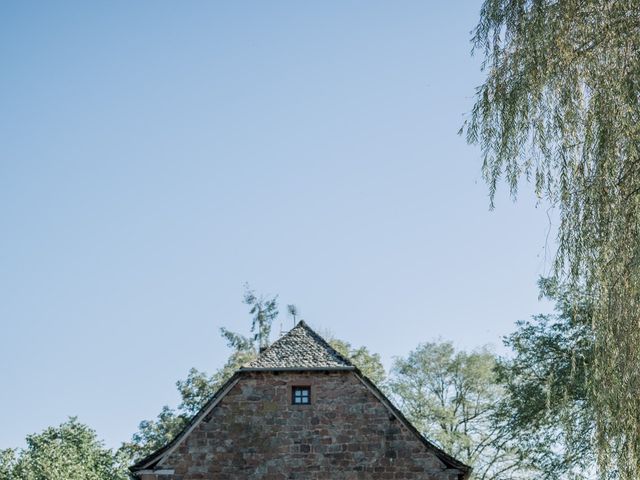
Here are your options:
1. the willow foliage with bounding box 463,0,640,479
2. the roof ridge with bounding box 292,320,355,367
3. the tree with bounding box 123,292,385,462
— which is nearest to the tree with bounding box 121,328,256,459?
the tree with bounding box 123,292,385,462

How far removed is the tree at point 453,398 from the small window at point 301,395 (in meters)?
16.1

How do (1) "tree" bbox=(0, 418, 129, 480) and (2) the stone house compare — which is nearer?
(2) the stone house

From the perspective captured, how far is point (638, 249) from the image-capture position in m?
8.75

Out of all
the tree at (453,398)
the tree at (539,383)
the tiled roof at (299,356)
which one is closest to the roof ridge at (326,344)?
the tiled roof at (299,356)

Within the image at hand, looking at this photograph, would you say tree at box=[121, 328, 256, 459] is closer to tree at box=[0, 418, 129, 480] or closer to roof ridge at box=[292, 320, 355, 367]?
tree at box=[0, 418, 129, 480]

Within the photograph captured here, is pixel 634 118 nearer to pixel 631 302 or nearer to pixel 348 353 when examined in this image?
pixel 631 302

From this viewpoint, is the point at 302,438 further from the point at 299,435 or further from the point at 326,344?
the point at 326,344

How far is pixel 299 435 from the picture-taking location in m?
18.2

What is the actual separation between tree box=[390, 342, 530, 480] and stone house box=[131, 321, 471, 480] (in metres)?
15.8

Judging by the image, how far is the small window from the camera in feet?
60.4

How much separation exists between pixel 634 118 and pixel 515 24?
5.79ft

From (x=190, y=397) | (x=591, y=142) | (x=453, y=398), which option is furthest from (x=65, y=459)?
(x=591, y=142)

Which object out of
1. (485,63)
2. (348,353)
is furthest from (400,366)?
(485,63)

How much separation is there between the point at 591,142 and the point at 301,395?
34.1ft
